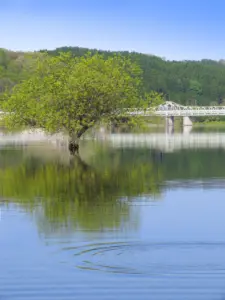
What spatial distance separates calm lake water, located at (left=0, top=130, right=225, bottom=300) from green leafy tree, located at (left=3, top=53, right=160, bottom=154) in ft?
53.2

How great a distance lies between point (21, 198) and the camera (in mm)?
22703

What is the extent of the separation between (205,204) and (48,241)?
6.74 m

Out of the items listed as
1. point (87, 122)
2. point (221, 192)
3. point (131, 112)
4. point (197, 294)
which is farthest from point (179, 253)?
point (131, 112)

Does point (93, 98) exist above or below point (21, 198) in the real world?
above

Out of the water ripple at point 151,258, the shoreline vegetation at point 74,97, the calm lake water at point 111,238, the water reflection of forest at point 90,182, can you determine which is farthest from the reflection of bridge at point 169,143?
the water ripple at point 151,258

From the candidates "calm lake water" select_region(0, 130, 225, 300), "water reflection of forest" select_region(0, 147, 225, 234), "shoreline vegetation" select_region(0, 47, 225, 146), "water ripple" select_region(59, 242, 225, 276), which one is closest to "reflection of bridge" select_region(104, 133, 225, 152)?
"shoreline vegetation" select_region(0, 47, 225, 146)

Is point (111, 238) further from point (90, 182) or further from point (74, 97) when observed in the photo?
point (74, 97)

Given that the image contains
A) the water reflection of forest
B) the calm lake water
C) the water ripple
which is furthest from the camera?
the water reflection of forest

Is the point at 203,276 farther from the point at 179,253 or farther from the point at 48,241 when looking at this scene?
the point at 48,241

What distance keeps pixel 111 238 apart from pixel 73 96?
30.4 metres

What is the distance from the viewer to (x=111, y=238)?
15.3 meters

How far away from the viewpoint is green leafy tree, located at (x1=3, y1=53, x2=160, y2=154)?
149 feet

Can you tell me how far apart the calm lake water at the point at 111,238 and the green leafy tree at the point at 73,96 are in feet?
53.2

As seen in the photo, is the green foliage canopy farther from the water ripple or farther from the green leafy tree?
the water ripple
